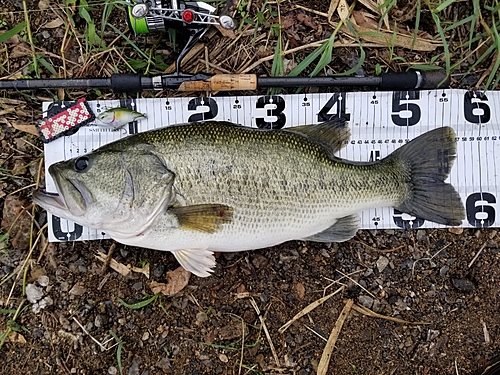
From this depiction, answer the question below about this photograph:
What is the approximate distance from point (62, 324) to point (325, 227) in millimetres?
2008

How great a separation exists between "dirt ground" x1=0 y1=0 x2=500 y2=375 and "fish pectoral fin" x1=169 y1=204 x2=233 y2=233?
0.59 meters

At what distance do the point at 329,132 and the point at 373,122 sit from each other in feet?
1.64

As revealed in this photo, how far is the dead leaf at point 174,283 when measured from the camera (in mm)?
3342

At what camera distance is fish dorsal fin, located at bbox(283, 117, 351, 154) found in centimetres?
309

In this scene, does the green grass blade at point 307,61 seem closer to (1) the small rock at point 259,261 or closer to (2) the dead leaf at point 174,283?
(1) the small rock at point 259,261

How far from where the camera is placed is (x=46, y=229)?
343 centimetres

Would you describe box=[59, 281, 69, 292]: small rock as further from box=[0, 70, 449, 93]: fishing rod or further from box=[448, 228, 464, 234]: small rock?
box=[448, 228, 464, 234]: small rock

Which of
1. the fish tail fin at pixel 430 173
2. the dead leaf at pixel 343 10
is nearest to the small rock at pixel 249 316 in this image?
the fish tail fin at pixel 430 173

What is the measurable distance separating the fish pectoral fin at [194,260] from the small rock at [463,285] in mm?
1796

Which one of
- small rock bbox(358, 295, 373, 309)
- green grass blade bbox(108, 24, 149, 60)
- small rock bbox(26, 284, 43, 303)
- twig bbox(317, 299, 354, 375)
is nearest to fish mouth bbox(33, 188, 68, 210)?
small rock bbox(26, 284, 43, 303)

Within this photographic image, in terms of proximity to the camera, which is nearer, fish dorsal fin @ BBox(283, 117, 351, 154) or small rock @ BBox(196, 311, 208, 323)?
fish dorsal fin @ BBox(283, 117, 351, 154)

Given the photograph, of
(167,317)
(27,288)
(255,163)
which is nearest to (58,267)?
(27,288)

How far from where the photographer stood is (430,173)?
124 inches

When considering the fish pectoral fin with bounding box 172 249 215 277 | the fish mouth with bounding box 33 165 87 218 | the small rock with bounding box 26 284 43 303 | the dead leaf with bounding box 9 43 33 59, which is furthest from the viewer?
the dead leaf with bounding box 9 43 33 59
